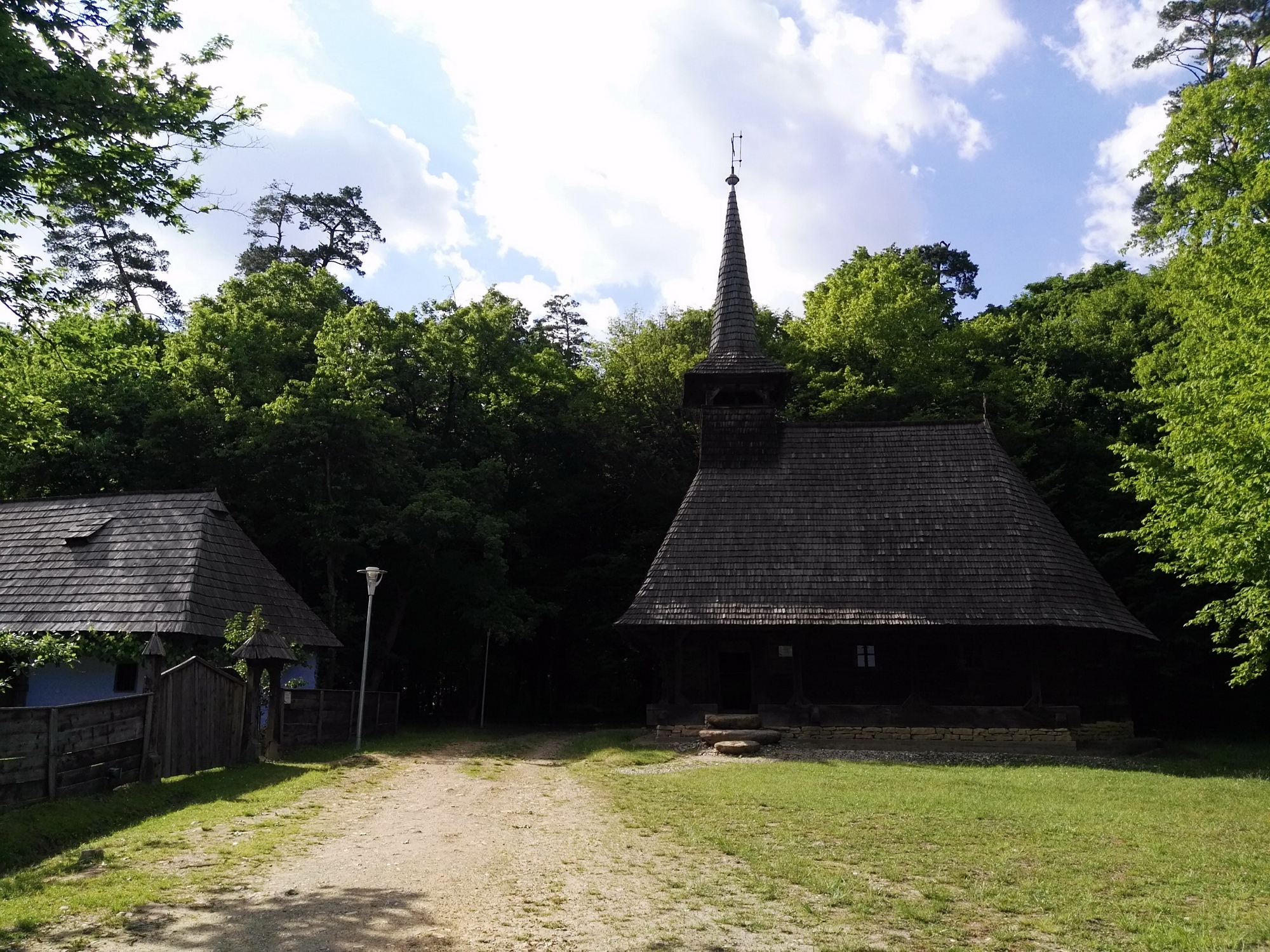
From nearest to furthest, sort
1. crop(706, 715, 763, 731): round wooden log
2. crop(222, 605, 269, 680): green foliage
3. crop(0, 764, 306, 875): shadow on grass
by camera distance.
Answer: crop(0, 764, 306, 875): shadow on grass < crop(222, 605, 269, 680): green foliage < crop(706, 715, 763, 731): round wooden log

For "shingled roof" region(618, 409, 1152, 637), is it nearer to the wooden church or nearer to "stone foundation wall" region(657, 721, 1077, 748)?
the wooden church

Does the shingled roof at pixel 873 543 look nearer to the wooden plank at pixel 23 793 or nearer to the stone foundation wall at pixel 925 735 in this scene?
the stone foundation wall at pixel 925 735

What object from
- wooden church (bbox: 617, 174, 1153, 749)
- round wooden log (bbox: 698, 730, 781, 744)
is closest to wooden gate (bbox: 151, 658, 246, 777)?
wooden church (bbox: 617, 174, 1153, 749)

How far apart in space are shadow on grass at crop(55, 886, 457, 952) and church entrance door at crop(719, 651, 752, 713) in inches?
623

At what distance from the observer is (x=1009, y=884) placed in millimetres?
7793

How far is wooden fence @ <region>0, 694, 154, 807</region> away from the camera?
9727 millimetres

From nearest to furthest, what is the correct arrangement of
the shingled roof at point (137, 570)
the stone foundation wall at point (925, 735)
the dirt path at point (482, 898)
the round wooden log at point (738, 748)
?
the dirt path at point (482, 898) → the shingled roof at point (137, 570) → the round wooden log at point (738, 748) → the stone foundation wall at point (925, 735)

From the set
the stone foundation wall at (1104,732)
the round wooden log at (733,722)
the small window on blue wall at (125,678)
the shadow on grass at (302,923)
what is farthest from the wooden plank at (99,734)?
the stone foundation wall at (1104,732)

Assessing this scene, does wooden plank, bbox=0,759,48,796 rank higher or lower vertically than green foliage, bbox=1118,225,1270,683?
lower

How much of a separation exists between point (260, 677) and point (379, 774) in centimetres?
264

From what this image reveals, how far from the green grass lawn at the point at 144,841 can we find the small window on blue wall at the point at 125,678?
4260 mm

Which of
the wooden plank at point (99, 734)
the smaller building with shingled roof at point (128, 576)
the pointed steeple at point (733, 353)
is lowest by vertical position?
the wooden plank at point (99, 734)

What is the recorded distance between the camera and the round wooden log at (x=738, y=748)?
18.7 m

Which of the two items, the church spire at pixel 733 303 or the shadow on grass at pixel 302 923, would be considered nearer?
the shadow on grass at pixel 302 923
